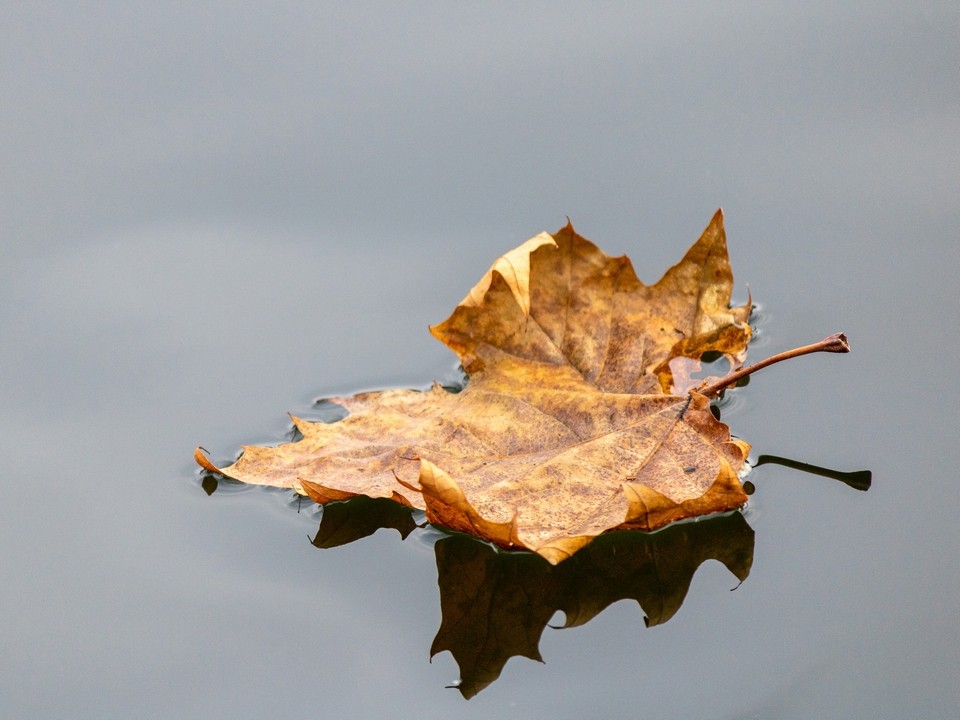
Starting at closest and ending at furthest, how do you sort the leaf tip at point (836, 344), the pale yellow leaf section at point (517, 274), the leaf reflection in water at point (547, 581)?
1. the leaf reflection in water at point (547, 581)
2. the leaf tip at point (836, 344)
3. the pale yellow leaf section at point (517, 274)

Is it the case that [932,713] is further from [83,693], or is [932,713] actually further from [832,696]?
[83,693]

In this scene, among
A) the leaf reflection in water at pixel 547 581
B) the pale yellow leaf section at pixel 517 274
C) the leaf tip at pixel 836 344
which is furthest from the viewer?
the pale yellow leaf section at pixel 517 274

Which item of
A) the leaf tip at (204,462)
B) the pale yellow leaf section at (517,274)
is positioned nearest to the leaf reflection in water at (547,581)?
the leaf tip at (204,462)

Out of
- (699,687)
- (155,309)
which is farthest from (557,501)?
(155,309)

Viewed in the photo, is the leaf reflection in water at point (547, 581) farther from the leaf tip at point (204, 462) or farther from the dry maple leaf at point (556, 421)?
the leaf tip at point (204, 462)

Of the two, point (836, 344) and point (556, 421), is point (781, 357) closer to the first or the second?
point (836, 344)

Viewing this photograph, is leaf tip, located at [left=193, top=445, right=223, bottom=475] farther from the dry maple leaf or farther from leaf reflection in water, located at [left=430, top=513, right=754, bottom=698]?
leaf reflection in water, located at [left=430, top=513, right=754, bottom=698]

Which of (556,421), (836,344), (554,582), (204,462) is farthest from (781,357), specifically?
(204,462)
